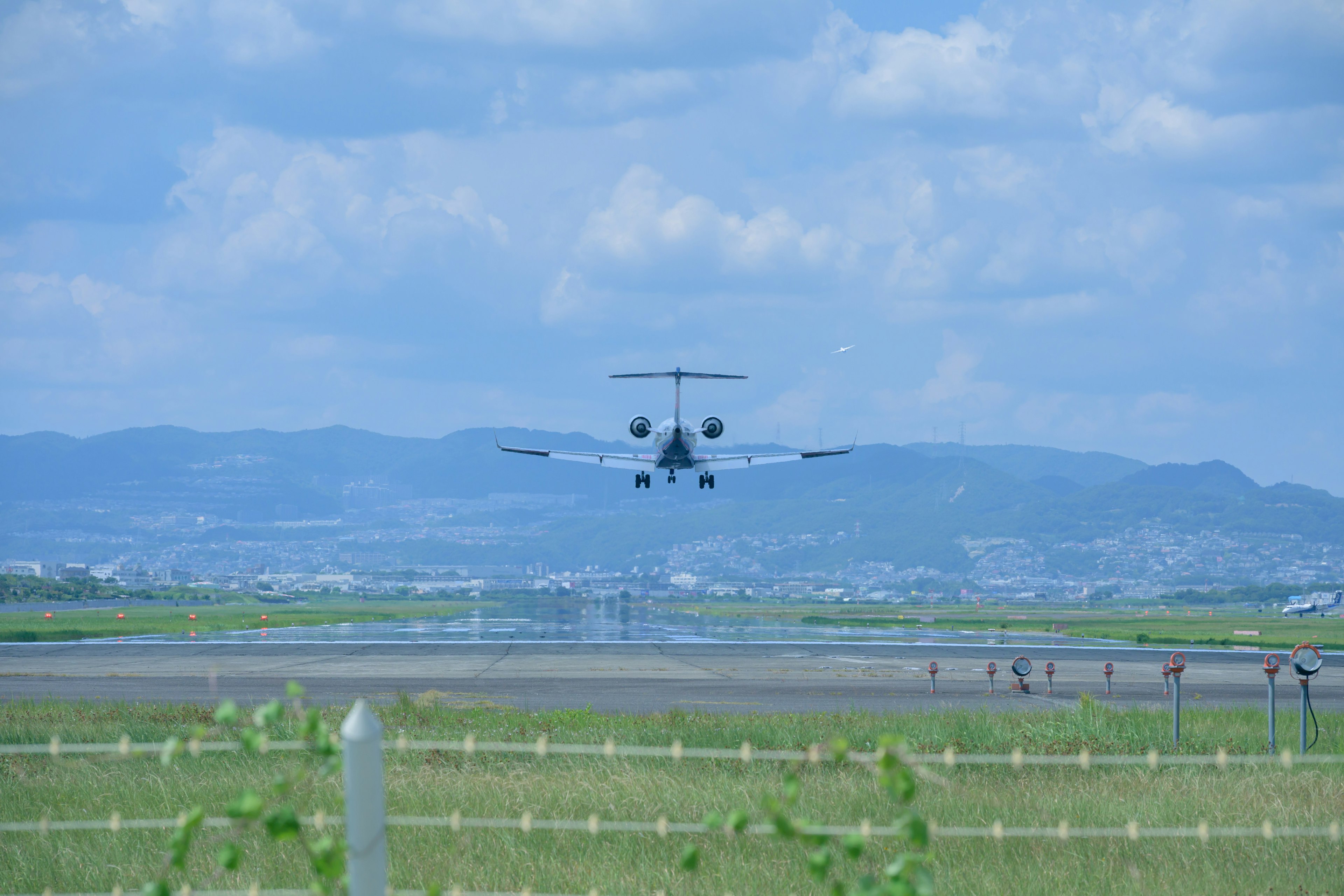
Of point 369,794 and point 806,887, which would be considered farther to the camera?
point 806,887

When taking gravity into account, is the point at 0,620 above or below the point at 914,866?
below

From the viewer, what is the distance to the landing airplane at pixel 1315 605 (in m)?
137

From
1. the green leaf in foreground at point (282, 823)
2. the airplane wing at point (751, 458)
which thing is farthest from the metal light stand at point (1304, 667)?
the airplane wing at point (751, 458)

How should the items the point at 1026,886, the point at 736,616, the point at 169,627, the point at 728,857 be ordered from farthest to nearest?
the point at 736,616 → the point at 169,627 → the point at 728,857 → the point at 1026,886

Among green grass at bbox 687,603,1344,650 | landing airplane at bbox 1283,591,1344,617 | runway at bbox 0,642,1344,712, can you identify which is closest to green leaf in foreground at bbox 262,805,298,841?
runway at bbox 0,642,1344,712

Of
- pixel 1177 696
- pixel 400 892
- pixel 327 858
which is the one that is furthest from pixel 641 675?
pixel 327 858

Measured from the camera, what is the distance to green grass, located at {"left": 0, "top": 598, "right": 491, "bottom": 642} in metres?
77.4

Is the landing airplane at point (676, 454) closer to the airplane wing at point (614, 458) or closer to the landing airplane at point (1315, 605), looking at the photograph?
the airplane wing at point (614, 458)

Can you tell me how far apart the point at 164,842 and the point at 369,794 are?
9.29 m

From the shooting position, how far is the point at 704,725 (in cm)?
2652

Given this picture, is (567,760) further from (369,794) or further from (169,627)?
(169,627)

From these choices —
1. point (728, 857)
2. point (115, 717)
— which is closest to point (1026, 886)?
point (728, 857)

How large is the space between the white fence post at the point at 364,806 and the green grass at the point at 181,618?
73.9 metres

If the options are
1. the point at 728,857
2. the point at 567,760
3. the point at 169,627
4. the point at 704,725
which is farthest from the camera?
the point at 169,627
